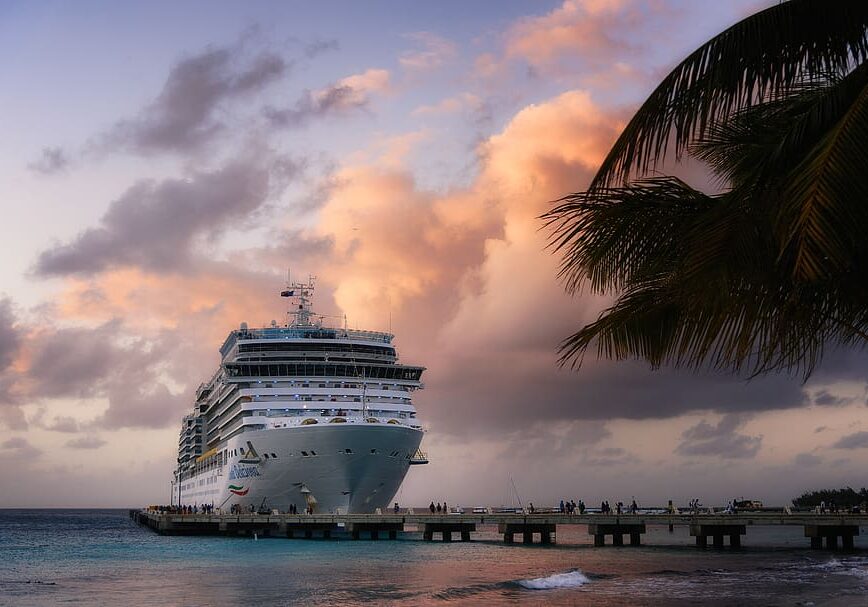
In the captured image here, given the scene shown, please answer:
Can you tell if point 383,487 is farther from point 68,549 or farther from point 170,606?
point 170,606

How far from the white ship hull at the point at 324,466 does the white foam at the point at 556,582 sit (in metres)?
22.4

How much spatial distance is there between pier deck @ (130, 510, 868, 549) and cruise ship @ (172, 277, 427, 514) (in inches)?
70.4

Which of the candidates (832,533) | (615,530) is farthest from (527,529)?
(832,533)

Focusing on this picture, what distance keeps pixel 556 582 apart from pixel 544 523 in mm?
24575

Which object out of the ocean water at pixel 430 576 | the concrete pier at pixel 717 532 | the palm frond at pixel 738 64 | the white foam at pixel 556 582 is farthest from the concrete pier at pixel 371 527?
the palm frond at pixel 738 64

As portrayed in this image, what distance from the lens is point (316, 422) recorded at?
191 feet

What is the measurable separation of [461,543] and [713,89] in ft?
188

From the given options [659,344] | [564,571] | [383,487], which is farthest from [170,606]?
[383,487]

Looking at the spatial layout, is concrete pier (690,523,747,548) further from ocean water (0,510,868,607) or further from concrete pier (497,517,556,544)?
concrete pier (497,517,556,544)

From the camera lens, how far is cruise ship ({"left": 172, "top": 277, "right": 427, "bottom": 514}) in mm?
57781

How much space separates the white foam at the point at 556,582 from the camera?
34.2 metres

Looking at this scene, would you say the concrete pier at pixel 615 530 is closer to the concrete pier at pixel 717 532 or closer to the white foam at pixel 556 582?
the concrete pier at pixel 717 532

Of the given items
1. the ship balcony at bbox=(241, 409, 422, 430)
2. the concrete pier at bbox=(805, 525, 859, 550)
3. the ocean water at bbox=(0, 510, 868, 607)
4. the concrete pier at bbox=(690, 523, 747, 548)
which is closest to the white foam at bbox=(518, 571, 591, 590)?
the ocean water at bbox=(0, 510, 868, 607)

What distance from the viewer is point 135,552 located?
58.5 m
